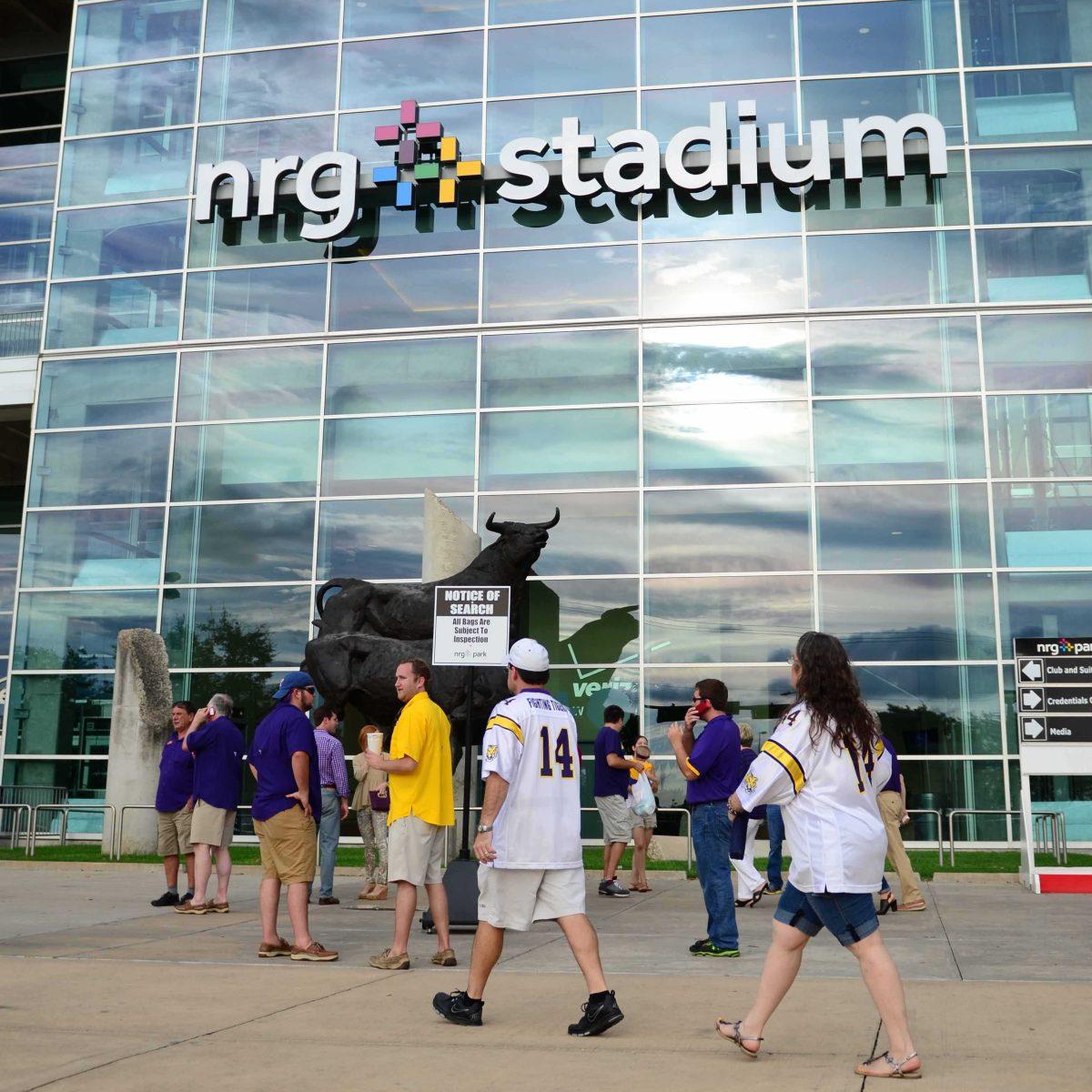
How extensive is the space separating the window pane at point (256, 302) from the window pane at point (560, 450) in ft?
13.5

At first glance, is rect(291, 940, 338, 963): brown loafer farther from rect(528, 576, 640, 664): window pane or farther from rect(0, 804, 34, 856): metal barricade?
rect(528, 576, 640, 664): window pane

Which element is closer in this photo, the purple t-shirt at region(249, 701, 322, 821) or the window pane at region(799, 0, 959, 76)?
the purple t-shirt at region(249, 701, 322, 821)

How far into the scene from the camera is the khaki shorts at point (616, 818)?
13.6 m

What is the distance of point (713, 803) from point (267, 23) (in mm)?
20486

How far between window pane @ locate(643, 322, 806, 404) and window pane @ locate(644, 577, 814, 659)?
10.4ft

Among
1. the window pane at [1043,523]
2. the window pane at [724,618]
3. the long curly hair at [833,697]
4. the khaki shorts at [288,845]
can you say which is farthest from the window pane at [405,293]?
the long curly hair at [833,697]

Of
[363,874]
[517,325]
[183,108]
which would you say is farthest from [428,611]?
[183,108]

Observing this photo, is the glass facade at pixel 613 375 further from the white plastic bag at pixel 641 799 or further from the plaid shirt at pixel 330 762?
the plaid shirt at pixel 330 762

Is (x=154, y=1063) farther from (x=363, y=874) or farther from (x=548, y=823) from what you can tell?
(x=363, y=874)

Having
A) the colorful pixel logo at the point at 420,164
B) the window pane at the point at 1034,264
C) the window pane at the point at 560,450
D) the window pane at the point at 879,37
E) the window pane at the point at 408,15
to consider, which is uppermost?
the window pane at the point at 408,15

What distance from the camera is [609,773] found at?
1366 cm

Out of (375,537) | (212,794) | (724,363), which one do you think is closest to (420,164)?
(724,363)

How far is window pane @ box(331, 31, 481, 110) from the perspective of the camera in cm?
2336

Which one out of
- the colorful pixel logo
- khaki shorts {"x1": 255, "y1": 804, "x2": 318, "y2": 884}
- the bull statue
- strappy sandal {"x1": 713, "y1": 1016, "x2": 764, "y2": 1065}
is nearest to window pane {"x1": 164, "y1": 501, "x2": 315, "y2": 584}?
the bull statue
